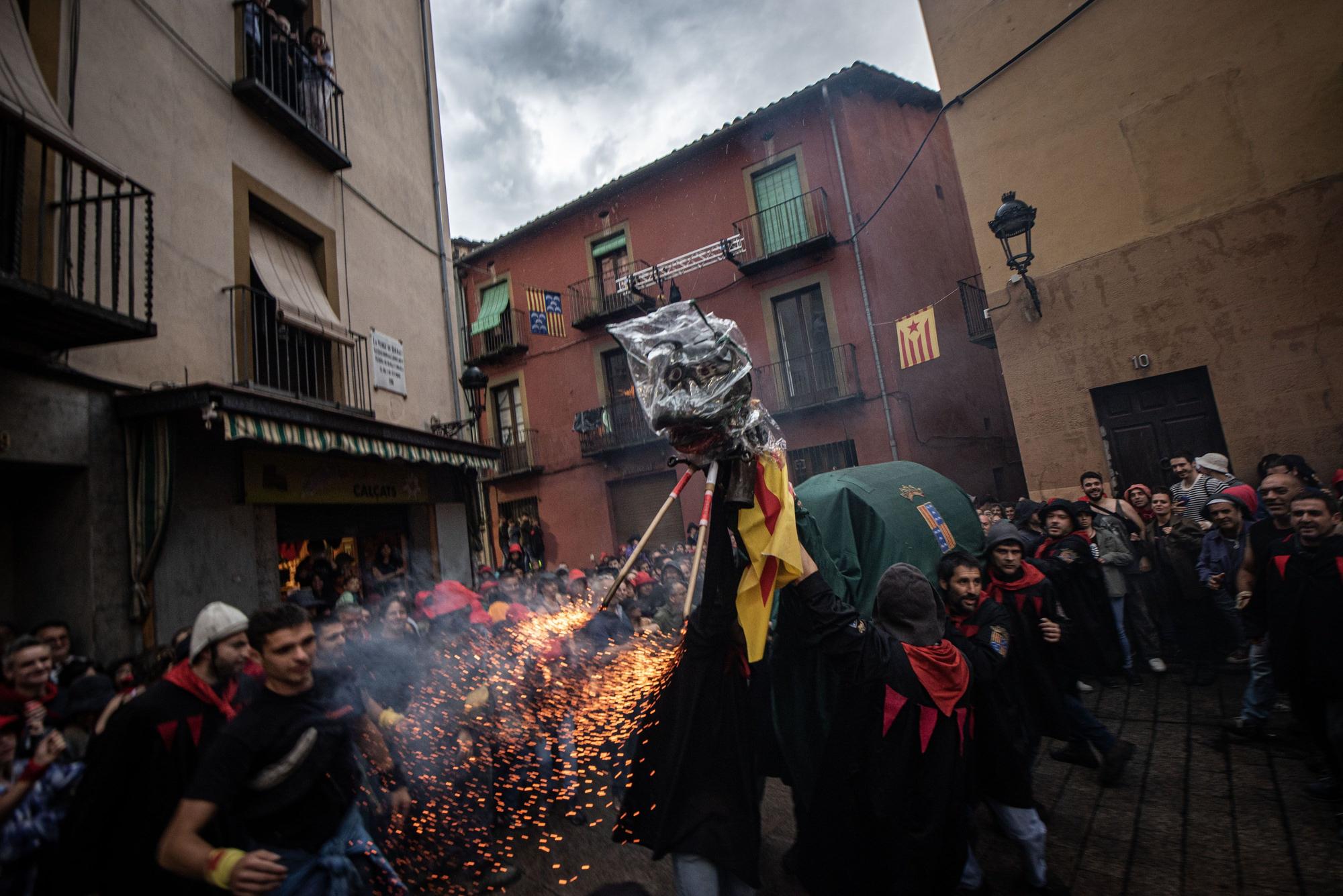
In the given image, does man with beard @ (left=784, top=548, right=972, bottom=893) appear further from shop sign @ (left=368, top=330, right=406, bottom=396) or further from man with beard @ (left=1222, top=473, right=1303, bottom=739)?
shop sign @ (left=368, top=330, right=406, bottom=396)

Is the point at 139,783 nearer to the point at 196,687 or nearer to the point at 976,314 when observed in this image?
the point at 196,687

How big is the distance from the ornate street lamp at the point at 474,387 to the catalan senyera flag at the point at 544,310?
15.3 feet

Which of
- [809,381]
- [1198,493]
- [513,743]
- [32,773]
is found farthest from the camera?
[809,381]

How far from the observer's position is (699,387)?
244cm

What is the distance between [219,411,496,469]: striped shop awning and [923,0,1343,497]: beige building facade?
780 centimetres

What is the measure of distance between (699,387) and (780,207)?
13061 millimetres

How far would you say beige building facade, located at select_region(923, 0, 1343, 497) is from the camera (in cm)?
689

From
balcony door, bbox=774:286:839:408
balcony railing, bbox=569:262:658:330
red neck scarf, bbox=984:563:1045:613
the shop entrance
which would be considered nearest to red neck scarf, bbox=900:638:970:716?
red neck scarf, bbox=984:563:1045:613

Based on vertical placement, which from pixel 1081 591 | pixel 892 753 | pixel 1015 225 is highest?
pixel 1015 225

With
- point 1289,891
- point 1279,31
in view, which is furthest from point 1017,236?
point 1289,891

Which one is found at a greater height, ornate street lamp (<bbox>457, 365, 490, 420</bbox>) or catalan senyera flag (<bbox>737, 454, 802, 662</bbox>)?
ornate street lamp (<bbox>457, 365, 490, 420</bbox>)

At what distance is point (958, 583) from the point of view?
10.9 feet

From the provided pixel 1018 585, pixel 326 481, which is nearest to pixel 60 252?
pixel 326 481

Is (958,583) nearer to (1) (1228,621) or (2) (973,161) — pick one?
(1) (1228,621)
